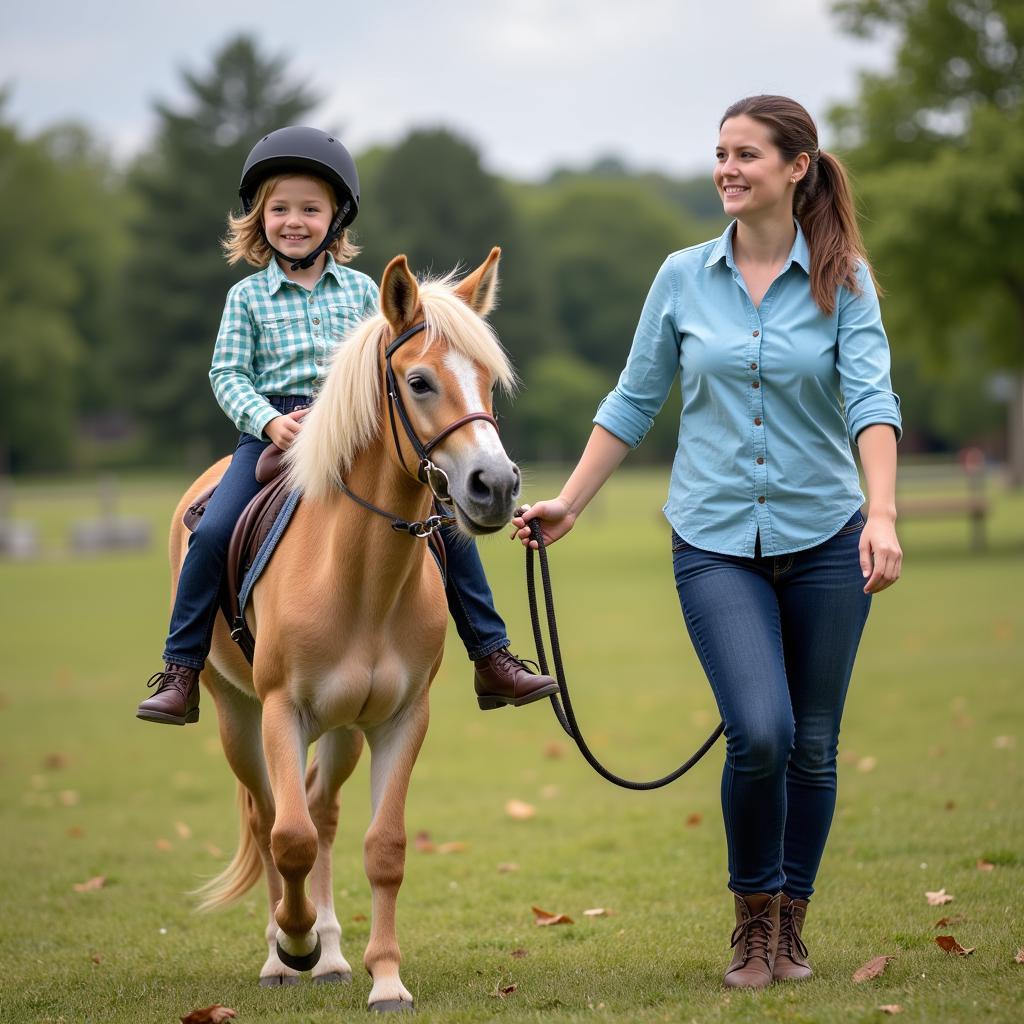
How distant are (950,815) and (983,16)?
2356 cm

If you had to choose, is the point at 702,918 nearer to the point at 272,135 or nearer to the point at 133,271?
the point at 272,135

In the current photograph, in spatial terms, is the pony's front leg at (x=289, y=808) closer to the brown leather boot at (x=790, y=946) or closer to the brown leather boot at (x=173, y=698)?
the brown leather boot at (x=173, y=698)

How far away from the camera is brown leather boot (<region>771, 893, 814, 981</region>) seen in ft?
15.8

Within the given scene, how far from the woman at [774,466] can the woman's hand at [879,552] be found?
0.67 ft

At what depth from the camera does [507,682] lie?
5.54 m

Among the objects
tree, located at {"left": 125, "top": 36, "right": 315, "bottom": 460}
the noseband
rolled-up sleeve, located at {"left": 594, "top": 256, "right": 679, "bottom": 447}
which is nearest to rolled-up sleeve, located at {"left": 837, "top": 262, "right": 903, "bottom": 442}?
rolled-up sleeve, located at {"left": 594, "top": 256, "right": 679, "bottom": 447}

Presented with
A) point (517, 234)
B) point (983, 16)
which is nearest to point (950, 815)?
point (983, 16)

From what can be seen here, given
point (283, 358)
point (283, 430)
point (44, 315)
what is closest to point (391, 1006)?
point (283, 430)

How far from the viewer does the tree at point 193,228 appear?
66688 mm

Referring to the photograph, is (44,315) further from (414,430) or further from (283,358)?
(414,430)

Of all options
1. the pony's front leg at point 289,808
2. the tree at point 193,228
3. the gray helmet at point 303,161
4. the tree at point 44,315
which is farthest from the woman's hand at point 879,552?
the tree at point 44,315

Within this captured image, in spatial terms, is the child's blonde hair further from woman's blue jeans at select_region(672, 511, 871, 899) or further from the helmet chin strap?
woman's blue jeans at select_region(672, 511, 871, 899)

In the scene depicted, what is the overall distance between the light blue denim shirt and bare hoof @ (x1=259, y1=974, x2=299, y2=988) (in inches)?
94.0

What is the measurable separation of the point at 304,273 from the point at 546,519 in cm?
154
